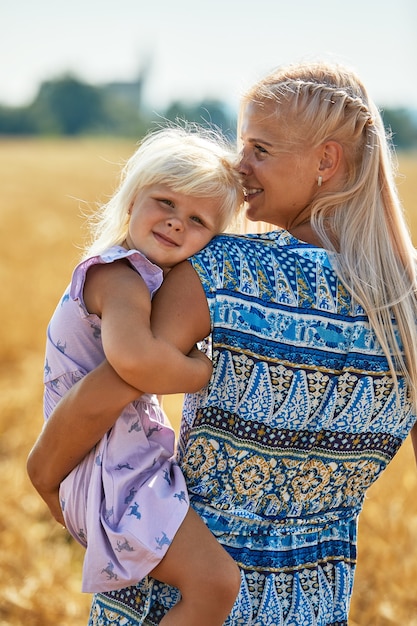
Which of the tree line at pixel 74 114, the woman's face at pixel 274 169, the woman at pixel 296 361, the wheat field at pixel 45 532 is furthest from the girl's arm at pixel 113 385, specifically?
the tree line at pixel 74 114

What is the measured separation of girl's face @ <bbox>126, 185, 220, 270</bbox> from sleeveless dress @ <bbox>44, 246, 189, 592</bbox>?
0.06 metres

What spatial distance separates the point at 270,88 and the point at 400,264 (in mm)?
470

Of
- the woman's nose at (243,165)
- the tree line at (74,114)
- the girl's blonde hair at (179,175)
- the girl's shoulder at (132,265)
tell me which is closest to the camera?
the girl's shoulder at (132,265)

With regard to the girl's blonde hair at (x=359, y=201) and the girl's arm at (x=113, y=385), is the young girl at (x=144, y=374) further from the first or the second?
the girl's blonde hair at (x=359, y=201)

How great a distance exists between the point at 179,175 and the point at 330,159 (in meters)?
0.33

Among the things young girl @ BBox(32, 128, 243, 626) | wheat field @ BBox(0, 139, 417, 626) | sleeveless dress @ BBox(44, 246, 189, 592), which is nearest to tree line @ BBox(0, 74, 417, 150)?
wheat field @ BBox(0, 139, 417, 626)

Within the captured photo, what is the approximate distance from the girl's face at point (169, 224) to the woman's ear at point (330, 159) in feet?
0.79

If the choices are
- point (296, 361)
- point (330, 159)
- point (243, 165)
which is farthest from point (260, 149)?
point (296, 361)

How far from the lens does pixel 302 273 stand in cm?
187

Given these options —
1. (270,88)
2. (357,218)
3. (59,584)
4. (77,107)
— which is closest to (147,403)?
(357,218)

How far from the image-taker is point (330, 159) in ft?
6.78

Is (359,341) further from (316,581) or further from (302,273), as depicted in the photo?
(316,581)

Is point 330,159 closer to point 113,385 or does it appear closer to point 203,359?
point 203,359

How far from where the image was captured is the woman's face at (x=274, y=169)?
2.05 meters
